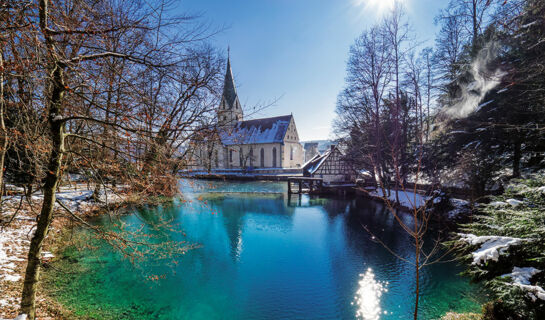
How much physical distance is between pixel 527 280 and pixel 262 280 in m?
5.10

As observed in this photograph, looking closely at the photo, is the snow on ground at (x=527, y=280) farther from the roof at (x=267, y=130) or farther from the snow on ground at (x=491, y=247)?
the roof at (x=267, y=130)

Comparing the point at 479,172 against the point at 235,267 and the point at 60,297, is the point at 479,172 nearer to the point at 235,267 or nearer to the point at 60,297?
the point at 235,267

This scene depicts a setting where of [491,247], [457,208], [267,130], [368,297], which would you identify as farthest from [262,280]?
[267,130]

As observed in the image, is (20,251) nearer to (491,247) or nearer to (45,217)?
(45,217)

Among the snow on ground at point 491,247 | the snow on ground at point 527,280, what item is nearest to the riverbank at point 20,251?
the snow on ground at point 491,247

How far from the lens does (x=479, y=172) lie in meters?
8.95

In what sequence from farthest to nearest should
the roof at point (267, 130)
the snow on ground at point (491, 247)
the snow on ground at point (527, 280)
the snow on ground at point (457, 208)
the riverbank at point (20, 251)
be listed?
1. the roof at point (267, 130)
2. the snow on ground at point (457, 208)
3. the riverbank at point (20, 251)
4. the snow on ground at point (491, 247)
5. the snow on ground at point (527, 280)

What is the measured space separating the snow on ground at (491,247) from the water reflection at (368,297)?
257 cm

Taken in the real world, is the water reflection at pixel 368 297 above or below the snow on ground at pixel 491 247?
below

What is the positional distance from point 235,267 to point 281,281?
155 centimetres

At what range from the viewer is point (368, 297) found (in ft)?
18.3

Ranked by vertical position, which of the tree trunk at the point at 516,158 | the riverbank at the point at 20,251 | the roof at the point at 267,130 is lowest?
the riverbank at the point at 20,251

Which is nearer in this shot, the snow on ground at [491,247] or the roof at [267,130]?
the snow on ground at [491,247]

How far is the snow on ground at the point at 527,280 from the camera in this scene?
2788 mm
